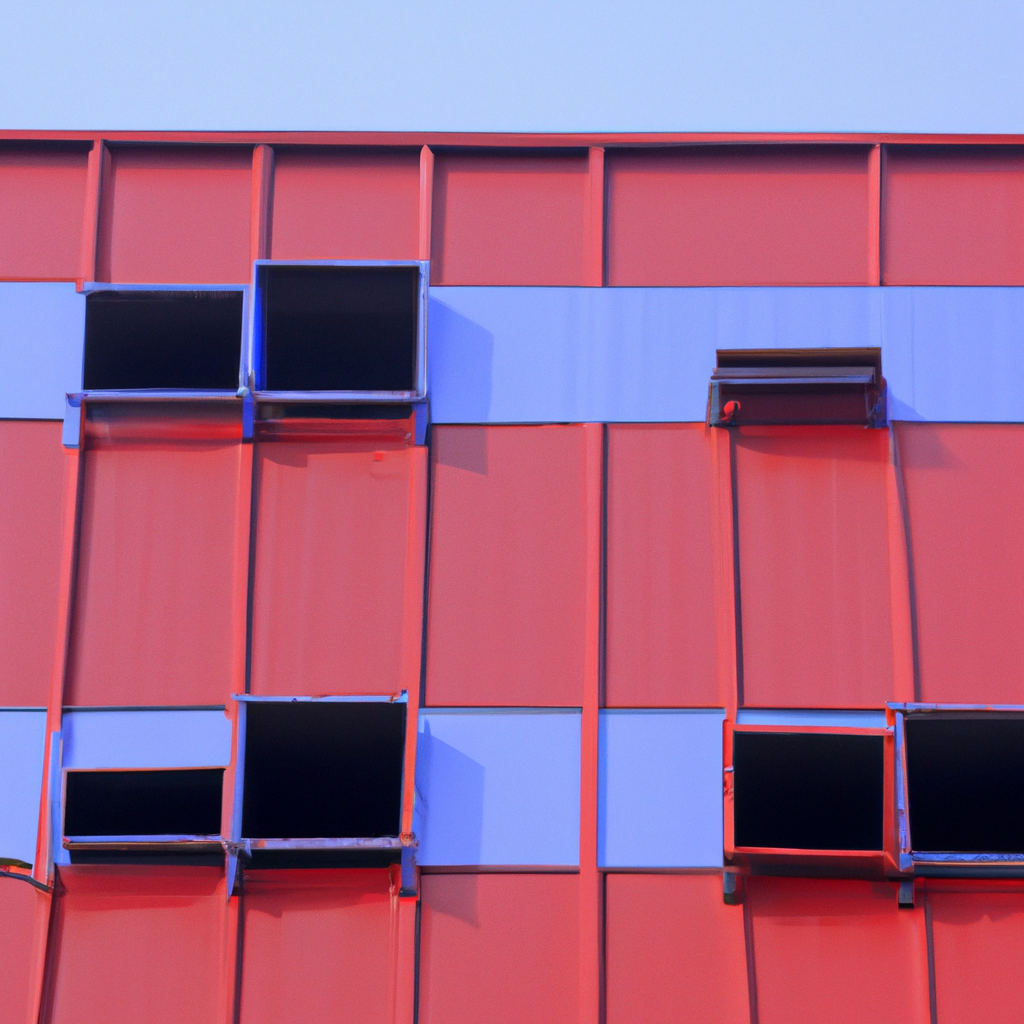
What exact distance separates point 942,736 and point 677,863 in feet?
6.83

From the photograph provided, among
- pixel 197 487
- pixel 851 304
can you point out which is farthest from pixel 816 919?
pixel 197 487

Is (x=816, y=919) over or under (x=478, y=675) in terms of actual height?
under

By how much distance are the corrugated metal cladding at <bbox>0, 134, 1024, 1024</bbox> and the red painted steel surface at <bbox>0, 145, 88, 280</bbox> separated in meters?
0.02

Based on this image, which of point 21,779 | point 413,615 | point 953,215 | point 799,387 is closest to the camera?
point 21,779

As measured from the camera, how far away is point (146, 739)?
7.58 metres

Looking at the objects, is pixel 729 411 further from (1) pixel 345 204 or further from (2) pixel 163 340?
(2) pixel 163 340

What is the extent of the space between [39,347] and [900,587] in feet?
21.4

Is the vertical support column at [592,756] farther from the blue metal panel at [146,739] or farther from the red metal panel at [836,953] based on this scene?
the blue metal panel at [146,739]

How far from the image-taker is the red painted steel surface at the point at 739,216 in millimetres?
8336

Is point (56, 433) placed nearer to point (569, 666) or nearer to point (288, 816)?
point (288, 816)

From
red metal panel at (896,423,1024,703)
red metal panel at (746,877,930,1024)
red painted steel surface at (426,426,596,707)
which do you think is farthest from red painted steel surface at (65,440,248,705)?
red metal panel at (896,423,1024,703)

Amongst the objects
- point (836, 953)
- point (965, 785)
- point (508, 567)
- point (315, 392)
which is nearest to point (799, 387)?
point (508, 567)

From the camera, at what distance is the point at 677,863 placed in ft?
24.3

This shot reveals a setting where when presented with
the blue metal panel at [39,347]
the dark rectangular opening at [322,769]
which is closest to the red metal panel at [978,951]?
the dark rectangular opening at [322,769]
